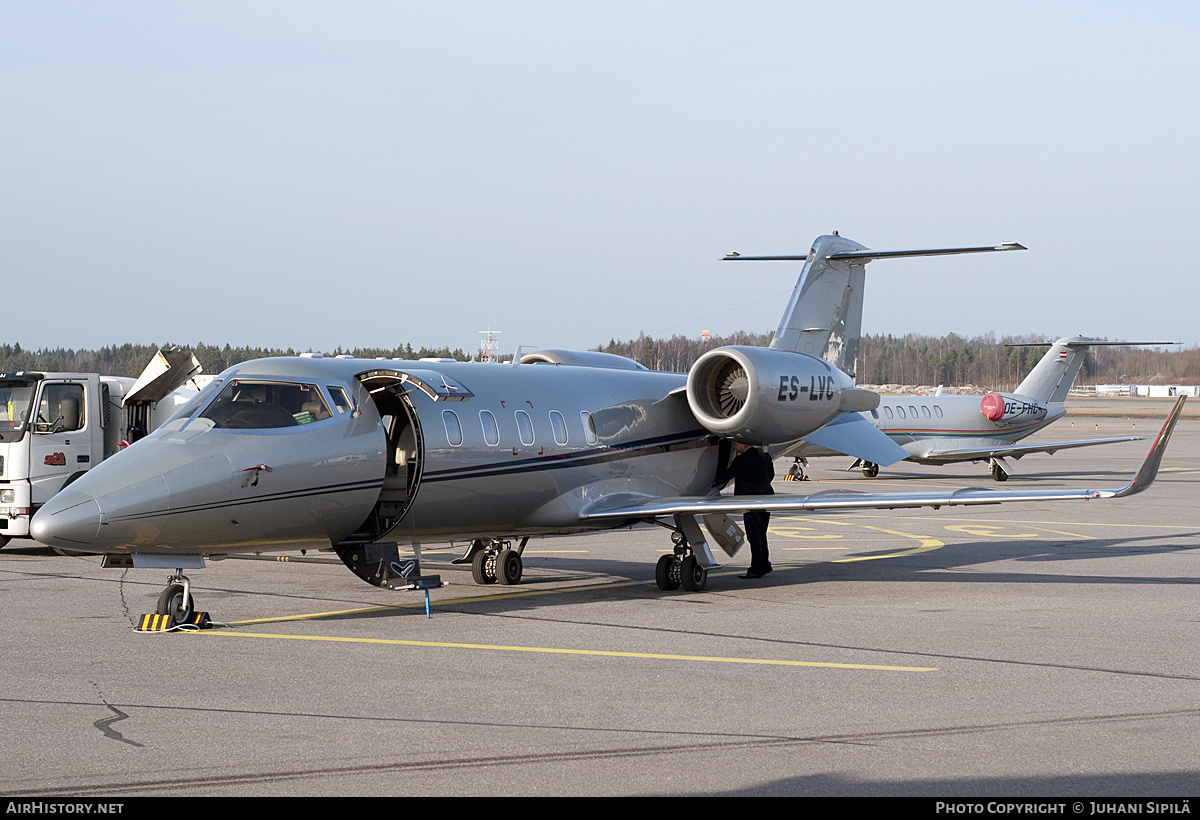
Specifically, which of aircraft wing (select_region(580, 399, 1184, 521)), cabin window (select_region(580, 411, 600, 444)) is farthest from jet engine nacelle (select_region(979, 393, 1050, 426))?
cabin window (select_region(580, 411, 600, 444))

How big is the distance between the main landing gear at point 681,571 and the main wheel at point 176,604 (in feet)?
18.9

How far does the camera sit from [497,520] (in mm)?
14070

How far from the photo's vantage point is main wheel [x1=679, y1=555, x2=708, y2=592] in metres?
14.9

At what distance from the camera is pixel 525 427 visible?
1430 cm

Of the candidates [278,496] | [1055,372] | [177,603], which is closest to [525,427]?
[278,496]

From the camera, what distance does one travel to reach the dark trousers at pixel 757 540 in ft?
52.9

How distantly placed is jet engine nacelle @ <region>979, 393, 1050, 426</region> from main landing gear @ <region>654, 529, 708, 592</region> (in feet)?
88.5

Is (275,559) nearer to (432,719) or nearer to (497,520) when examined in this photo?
(497,520)

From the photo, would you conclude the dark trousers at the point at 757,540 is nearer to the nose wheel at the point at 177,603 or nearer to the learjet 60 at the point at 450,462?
the learjet 60 at the point at 450,462

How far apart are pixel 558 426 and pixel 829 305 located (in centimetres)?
699

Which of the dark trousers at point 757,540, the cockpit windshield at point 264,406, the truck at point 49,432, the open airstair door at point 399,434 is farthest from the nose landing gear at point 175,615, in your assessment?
the dark trousers at point 757,540

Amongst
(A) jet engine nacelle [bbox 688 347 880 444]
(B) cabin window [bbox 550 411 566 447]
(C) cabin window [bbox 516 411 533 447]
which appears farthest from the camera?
(A) jet engine nacelle [bbox 688 347 880 444]

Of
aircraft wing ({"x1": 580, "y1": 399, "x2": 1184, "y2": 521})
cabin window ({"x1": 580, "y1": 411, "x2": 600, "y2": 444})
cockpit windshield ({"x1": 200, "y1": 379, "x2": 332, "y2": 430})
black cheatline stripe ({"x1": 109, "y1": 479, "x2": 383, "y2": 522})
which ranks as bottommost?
aircraft wing ({"x1": 580, "y1": 399, "x2": 1184, "y2": 521})

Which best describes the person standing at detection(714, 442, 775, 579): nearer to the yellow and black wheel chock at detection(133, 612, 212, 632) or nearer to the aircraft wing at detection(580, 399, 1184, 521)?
the aircraft wing at detection(580, 399, 1184, 521)
